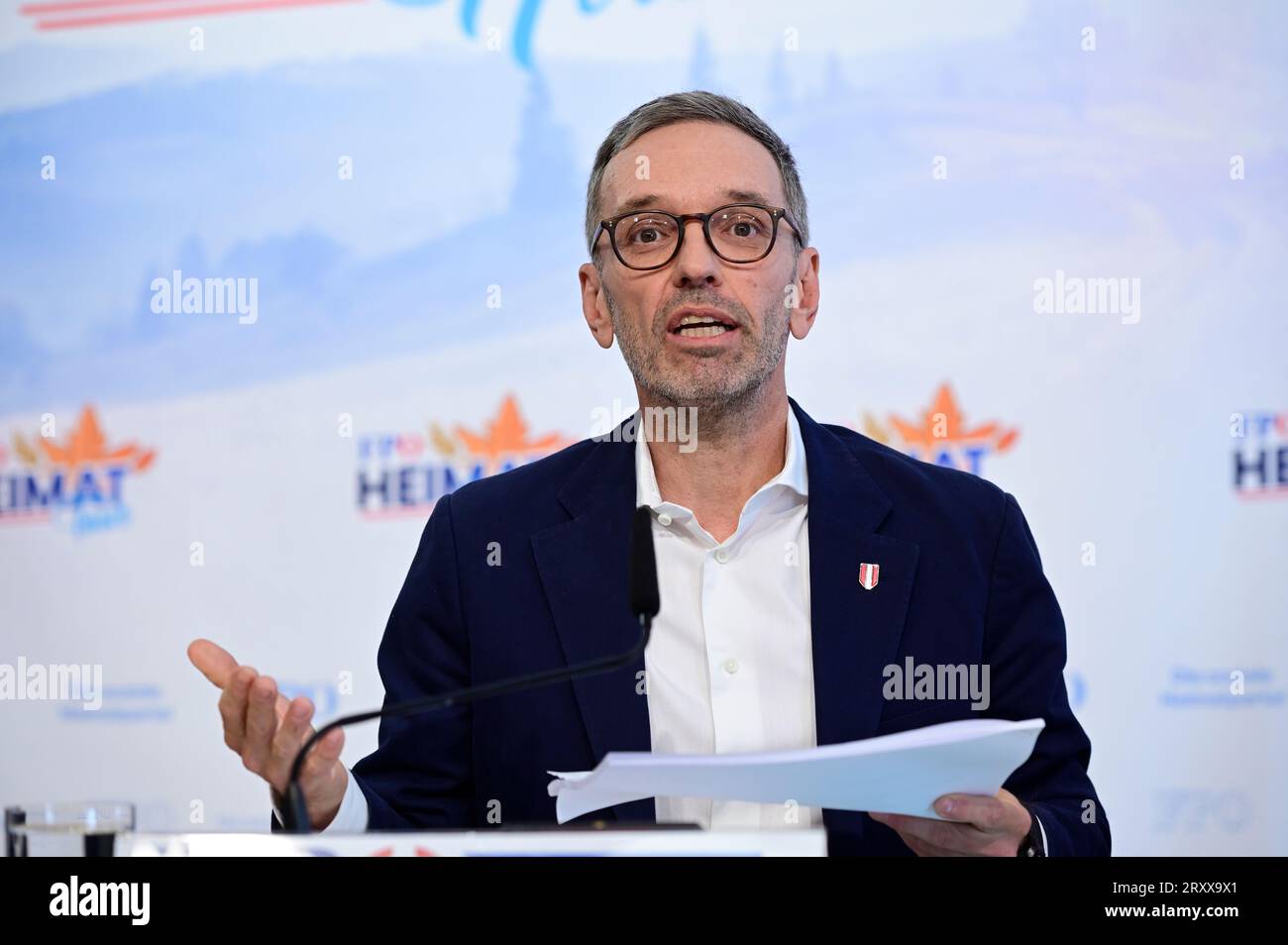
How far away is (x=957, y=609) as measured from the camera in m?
2.01

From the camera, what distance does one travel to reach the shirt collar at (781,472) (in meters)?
2.12

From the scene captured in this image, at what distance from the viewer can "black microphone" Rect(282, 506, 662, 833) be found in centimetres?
119

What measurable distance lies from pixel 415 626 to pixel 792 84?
180cm

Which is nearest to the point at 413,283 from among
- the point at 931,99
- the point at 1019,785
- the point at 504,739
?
the point at 931,99

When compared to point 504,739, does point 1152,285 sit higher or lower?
higher

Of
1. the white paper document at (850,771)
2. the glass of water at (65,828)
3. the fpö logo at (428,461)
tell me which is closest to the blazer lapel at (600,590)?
the white paper document at (850,771)

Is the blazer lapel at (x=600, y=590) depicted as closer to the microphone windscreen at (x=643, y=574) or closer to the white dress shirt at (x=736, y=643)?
the white dress shirt at (x=736, y=643)

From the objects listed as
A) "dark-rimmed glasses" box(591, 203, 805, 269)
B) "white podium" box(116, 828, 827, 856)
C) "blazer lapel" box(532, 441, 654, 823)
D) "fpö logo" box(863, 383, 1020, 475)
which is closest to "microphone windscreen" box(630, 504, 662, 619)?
"white podium" box(116, 828, 827, 856)

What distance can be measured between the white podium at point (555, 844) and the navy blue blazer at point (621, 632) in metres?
0.79

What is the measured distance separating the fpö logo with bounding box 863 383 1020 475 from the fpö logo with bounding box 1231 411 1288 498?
53 cm

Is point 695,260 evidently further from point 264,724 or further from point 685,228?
point 264,724

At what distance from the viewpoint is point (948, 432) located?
312 centimetres

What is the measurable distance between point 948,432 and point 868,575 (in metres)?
1.21
